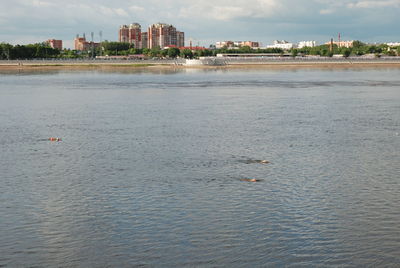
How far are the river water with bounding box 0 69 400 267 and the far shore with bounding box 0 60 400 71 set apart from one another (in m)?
129

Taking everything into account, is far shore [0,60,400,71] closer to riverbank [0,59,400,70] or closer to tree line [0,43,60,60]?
riverbank [0,59,400,70]

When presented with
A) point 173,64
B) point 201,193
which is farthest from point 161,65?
point 201,193

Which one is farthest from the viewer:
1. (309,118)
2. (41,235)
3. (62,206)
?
(309,118)

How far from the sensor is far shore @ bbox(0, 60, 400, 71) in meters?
161

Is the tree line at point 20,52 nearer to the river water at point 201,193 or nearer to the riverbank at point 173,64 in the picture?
the riverbank at point 173,64

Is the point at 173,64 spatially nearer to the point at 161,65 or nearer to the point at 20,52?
the point at 161,65

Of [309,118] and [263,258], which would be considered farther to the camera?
[309,118]

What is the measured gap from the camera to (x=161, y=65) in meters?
177

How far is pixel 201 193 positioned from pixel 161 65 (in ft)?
529

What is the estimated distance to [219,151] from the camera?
989 inches

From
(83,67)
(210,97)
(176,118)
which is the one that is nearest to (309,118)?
(176,118)

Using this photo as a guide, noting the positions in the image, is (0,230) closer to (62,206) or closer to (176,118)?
(62,206)

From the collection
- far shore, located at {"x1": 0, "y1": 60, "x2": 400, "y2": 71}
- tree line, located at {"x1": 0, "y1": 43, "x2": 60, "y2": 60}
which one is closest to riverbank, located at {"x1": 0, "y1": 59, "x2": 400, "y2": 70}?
far shore, located at {"x1": 0, "y1": 60, "x2": 400, "y2": 71}

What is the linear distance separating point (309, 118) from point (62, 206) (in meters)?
24.5
